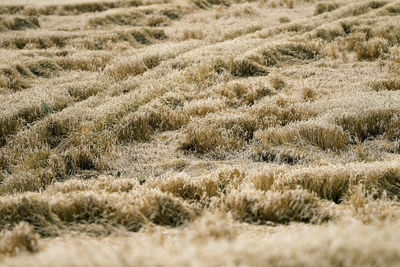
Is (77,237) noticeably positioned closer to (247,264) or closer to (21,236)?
(21,236)

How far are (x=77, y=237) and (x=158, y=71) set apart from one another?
5.32 m

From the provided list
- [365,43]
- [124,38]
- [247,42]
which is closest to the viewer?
[365,43]

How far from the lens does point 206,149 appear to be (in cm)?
441

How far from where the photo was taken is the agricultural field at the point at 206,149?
1.87 metres

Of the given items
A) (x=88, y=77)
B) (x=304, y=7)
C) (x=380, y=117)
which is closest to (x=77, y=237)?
(x=380, y=117)

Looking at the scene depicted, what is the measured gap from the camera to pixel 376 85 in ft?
19.4

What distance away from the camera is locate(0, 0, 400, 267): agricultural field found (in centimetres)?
187

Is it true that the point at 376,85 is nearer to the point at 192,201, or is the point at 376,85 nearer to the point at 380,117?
the point at 380,117

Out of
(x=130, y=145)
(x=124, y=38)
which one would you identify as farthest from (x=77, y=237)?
(x=124, y=38)

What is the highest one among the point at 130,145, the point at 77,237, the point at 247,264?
the point at 247,264

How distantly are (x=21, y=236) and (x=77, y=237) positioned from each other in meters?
0.31

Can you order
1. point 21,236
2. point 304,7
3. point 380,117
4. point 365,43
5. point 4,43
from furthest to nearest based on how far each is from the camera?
point 304,7
point 4,43
point 365,43
point 380,117
point 21,236

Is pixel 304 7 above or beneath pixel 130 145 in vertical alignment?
above

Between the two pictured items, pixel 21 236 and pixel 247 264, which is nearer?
pixel 247 264
